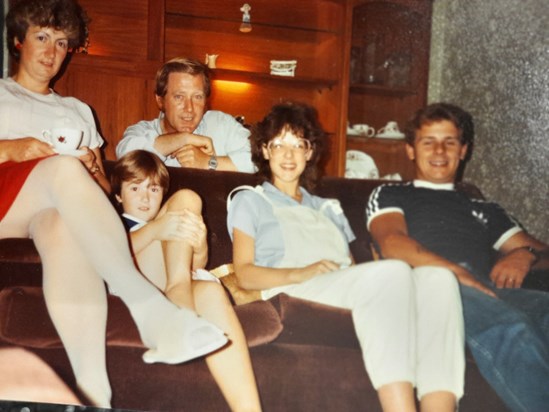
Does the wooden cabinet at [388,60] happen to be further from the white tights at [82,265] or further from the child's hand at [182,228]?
the white tights at [82,265]

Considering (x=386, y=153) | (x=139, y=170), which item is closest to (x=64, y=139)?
(x=139, y=170)

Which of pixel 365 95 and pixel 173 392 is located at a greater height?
pixel 365 95

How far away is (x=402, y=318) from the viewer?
0.98 meters

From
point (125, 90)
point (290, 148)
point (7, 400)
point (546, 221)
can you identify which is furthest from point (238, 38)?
point (7, 400)

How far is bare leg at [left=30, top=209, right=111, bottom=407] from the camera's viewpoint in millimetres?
962

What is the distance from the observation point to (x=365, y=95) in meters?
1.99

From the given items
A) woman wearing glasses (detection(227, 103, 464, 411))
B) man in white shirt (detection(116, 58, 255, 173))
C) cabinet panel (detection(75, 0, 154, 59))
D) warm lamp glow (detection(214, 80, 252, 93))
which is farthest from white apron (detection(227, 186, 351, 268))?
cabinet panel (detection(75, 0, 154, 59))

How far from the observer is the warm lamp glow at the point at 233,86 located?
142cm

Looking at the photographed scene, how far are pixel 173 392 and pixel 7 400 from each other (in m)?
0.31

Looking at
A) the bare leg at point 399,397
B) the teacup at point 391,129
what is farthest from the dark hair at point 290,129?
the teacup at point 391,129

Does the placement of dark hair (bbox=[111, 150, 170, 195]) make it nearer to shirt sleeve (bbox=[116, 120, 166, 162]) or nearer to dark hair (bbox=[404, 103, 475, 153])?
shirt sleeve (bbox=[116, 120, 166, 162])

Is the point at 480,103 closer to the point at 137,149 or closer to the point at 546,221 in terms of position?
the point at 546,221

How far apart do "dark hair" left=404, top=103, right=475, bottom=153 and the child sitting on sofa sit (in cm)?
53

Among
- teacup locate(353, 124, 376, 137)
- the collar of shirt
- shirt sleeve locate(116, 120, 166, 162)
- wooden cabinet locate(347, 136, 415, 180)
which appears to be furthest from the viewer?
teacup locate(353, 124, 376, 137)
